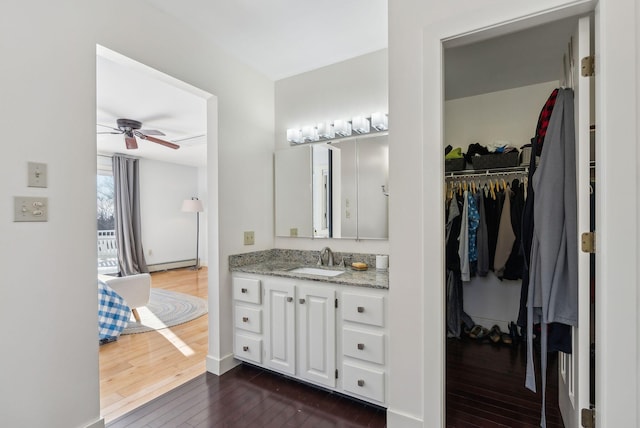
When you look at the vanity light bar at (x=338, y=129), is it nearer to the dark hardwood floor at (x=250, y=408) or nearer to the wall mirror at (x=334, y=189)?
the wall mirror at (x=334, y=189)

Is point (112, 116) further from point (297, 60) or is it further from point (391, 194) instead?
point (391, 194)

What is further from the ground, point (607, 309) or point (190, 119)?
point (190, 119)

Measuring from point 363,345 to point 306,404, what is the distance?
575 millimetres

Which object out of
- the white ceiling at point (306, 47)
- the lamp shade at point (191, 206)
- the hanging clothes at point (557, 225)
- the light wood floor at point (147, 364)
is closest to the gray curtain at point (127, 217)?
the lamp shade at point (191, 206)

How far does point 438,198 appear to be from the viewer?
1628 mm

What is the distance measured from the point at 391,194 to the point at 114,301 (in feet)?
9.64

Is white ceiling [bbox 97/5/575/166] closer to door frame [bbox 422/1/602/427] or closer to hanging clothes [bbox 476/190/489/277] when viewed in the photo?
door frame [bbox 422/1/602/427]

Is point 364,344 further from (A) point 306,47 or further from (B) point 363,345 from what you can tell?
(A) point 306,47

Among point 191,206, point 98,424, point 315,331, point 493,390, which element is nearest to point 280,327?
point 315,331

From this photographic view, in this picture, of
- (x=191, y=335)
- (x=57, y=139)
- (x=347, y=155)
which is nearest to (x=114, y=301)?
(x=191, y=335)

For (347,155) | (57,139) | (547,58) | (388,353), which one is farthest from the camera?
(347,155)

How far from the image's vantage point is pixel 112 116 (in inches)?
153

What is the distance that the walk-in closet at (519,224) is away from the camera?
4.91 ft

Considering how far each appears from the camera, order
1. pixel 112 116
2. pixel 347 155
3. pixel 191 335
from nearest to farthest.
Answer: pixel 347 155
pixel 191 335
pixel 112 116
